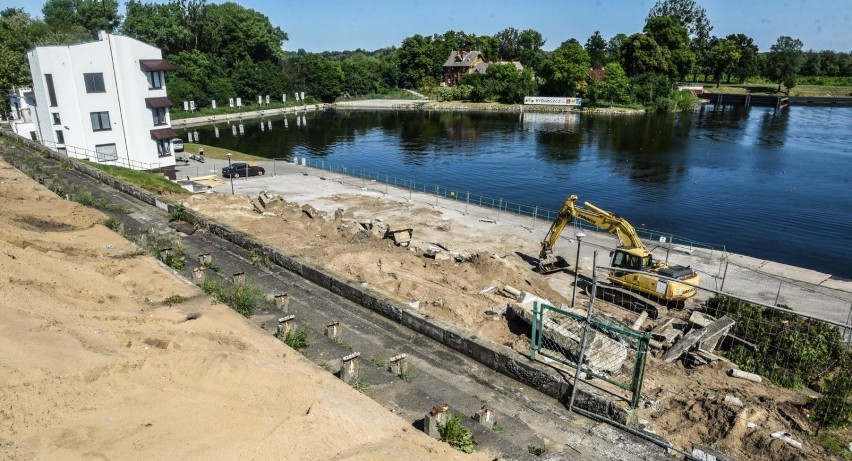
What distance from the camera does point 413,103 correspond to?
138375 millimetres

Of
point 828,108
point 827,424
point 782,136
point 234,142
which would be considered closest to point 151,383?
point 827,424

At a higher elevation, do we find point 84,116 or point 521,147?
point 84,116

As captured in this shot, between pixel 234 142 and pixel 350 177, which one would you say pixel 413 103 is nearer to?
pixel 234 142

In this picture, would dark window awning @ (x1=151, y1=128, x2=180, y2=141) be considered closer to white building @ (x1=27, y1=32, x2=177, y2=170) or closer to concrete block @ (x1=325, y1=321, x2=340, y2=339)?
white building @ (x1=27, y1=32, x2=177, y2=170)

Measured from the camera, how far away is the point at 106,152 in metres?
48.7

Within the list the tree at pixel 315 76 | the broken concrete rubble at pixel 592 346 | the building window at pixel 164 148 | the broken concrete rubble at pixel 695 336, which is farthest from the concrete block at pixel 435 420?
the tree at pixel 315 76

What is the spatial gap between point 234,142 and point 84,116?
4154 cm

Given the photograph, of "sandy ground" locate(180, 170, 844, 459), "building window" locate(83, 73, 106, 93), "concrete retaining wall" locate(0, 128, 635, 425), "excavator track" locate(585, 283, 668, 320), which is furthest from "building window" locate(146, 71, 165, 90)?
"excavator track" locate(585, 283, 668, 320)

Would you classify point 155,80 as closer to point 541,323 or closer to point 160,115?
point 160,115

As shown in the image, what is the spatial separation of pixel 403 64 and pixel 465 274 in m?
140

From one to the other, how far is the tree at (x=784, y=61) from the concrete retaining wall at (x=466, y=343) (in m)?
169

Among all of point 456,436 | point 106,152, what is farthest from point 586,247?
point 106,152

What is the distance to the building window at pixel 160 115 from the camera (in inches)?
1971

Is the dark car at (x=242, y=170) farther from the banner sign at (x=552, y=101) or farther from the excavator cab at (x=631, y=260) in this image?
the banner sign at (x=552, y=101)
